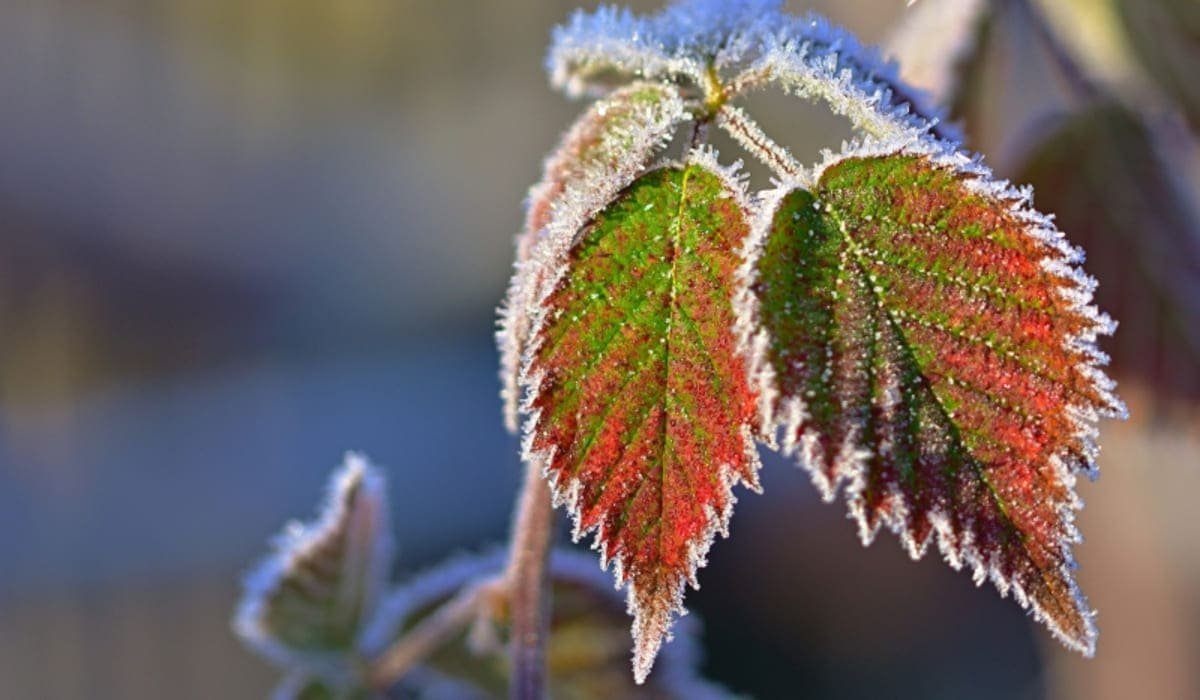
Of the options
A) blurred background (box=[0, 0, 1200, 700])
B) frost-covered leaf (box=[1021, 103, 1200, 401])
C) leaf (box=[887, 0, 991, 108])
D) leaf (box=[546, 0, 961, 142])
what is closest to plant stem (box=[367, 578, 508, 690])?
leaf (box=[546, 0, 961, 142])

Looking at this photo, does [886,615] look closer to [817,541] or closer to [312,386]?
[817,541]

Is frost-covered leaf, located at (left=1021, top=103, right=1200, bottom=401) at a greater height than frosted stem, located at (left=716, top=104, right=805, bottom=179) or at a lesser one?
greater

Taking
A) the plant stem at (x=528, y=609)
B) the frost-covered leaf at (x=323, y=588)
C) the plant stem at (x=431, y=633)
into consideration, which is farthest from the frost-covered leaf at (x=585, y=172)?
the frost-covered leaf at (x=323, y=588)

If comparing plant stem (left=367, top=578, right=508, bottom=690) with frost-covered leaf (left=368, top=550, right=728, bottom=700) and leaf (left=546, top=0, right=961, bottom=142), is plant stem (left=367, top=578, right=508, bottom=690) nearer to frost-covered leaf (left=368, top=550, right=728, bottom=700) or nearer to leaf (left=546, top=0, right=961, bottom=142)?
frost-covered leaf (left=368, top=550, right=728, bottom=700)

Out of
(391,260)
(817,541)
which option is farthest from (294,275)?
(817,541)

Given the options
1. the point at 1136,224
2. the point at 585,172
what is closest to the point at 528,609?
the point at 585,172

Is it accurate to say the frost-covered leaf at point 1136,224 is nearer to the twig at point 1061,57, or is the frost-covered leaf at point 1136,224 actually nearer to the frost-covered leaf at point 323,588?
the twig at point 1061,57

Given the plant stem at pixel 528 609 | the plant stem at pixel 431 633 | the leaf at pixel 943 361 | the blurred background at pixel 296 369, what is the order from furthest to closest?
1. the blurred background at pixel 296 369
2. the plant stem at pixel 431 633
3. the plant stem at pixel 528 609
4. the leaf at pixel 943 361
